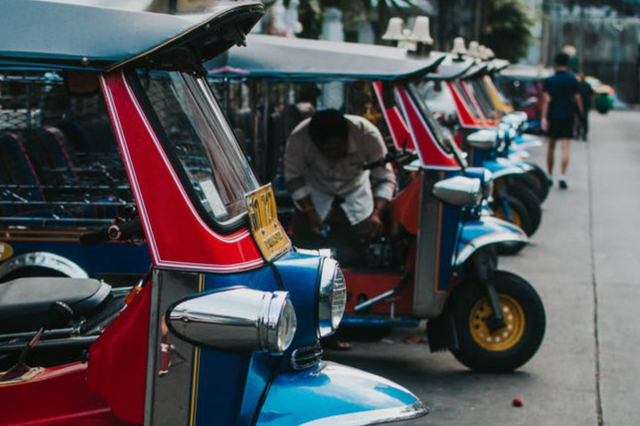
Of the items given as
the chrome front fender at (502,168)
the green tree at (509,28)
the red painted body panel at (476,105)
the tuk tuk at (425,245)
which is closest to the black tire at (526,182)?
the chrome front fender at (502,168)

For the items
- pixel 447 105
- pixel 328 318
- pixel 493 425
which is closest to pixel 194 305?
pixel 328 318

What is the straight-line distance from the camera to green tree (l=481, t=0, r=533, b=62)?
122ft

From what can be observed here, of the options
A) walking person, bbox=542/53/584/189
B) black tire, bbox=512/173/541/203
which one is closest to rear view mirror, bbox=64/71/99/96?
black tire, bbox=512/173/541/203

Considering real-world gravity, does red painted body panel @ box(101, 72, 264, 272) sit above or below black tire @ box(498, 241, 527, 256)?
above

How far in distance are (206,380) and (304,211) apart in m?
4.02

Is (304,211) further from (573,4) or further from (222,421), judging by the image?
(573,4)

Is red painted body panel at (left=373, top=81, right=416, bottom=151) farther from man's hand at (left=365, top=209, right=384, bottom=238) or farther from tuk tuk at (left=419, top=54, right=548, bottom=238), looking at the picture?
man's hand at (left=365, top=209, right=384, bottom=238)

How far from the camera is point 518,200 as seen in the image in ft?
36.1

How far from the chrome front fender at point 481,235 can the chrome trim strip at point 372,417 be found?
3410mm

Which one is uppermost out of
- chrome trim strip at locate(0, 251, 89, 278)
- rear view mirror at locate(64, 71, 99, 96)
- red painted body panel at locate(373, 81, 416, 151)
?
rear view mirror at locate(64, 71, 99, 96)

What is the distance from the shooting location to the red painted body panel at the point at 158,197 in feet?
9.81

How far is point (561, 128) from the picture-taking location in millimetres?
15570

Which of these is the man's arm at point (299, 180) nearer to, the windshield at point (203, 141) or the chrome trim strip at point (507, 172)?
the windshield at point (203, 141)

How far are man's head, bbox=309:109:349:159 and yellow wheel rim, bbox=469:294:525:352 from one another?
1.34 m
